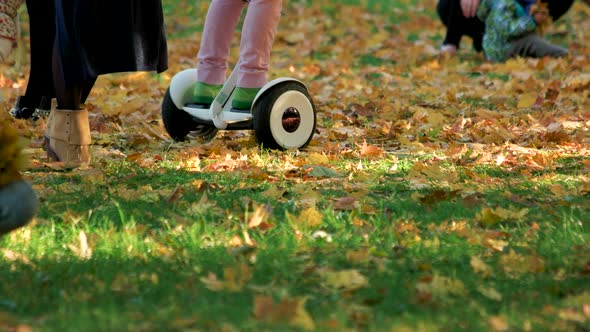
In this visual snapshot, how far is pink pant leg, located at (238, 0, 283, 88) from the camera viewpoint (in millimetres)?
3908

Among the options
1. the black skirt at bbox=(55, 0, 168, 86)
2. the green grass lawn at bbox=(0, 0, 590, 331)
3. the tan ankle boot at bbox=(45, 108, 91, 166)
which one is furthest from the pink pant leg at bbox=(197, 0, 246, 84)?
the tan ankle boot at bbox=(45, 108, 91, 166)

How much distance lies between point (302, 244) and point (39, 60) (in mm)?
2655

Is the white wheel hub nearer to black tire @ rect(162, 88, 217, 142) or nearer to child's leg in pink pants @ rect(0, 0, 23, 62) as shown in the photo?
black tire @ rect(162, 88, 217, 142)

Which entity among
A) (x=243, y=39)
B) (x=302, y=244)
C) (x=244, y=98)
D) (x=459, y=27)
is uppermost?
(x=243, y=39)

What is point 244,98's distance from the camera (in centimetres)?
408

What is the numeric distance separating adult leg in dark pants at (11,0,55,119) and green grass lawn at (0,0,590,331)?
1028 millimetres

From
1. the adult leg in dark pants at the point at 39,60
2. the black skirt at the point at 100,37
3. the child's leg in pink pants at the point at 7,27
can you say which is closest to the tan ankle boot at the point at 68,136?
the black skirt at the point at 100,37

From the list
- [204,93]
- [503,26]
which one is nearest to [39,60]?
[204,93]

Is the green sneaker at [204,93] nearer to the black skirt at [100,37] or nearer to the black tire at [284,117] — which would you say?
the black tire at [284,117]

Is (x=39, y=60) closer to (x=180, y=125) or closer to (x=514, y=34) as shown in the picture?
(x=180, y=125)

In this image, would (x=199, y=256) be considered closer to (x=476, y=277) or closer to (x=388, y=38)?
(x=476, y=277)

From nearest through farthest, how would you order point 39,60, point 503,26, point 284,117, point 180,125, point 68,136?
point 68,136 < point 284,117 < point 180,125 < point 39,60 < point 503,26

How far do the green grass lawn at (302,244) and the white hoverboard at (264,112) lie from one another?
95mm

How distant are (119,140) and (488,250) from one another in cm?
248
